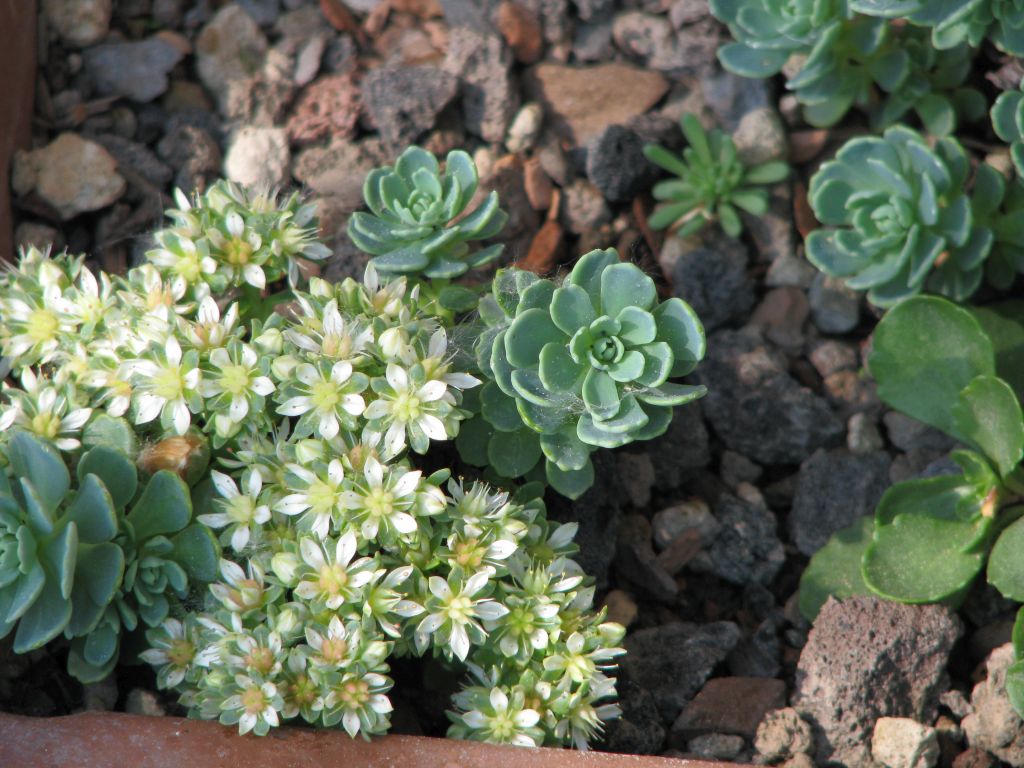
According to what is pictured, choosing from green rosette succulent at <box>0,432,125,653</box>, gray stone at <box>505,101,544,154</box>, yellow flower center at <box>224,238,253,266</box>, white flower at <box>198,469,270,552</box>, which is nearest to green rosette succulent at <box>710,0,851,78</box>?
gray stone at <box>505,101,544,154</box>

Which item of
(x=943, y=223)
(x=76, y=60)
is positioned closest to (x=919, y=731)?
(x=943, y=223)

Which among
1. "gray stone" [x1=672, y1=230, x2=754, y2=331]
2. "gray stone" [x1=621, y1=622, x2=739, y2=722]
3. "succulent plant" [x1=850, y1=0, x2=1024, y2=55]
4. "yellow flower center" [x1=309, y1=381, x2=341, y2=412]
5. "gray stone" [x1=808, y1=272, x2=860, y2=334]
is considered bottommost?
"gray stone" [x1=621, y1=622, x2=739, y2=722]

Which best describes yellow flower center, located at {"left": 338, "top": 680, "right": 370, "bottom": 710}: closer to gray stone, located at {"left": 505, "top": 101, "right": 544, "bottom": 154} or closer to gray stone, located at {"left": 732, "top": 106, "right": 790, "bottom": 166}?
gray stone, located at {"left": 505, "top": 101, "right": 544, "bottom": 154}

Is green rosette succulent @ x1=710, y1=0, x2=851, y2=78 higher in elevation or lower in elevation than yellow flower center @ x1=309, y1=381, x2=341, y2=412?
higher

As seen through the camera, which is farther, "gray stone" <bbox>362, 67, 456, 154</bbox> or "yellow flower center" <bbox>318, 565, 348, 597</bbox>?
"gray stone" <bbox>362, 67, 456, 154</bbox>

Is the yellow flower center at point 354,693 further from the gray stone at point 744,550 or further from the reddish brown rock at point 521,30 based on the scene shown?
the reddish brown rock at point 521,30

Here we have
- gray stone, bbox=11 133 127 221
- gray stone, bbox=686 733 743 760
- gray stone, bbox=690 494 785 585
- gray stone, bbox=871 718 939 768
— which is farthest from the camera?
gray stone, bbox=11 133 127 221

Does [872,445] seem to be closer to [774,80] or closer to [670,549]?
[670,549]
